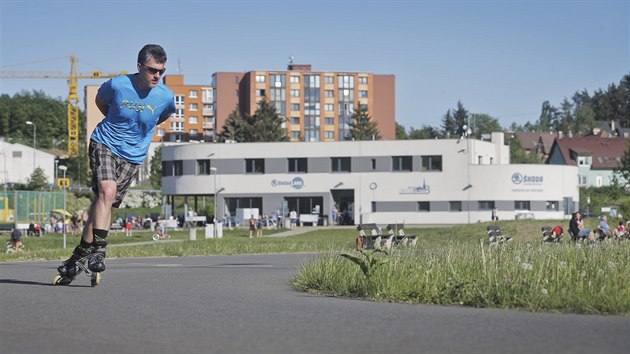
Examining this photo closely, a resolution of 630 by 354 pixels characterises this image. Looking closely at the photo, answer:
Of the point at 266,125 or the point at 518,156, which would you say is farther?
the point at 518,156

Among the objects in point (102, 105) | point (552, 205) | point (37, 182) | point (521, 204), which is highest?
point (37, 182)

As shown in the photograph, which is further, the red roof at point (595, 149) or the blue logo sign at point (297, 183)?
the red roof at point (595, 149)

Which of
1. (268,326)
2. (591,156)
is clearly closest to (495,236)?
(268,326)

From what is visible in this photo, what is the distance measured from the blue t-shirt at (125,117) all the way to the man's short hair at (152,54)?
0.24 m

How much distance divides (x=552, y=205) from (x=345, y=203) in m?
17.2

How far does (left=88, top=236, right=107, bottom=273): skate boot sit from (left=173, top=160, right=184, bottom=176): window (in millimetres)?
79682

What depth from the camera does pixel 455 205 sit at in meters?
84.1

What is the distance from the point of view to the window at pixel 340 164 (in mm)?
86125

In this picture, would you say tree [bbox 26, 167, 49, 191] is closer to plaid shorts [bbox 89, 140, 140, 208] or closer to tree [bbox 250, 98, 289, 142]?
tree [bbox 250, 98, 289, 142]

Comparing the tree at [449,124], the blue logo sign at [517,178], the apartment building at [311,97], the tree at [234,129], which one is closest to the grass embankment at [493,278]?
the blue logo sign at [517,178]

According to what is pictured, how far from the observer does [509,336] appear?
6.54m

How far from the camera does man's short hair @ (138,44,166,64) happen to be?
33.1ft

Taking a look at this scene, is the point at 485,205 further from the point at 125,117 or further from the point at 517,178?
the point at 125,117

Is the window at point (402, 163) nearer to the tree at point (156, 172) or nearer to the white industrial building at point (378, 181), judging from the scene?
the white industrial building at point (378, 181)
